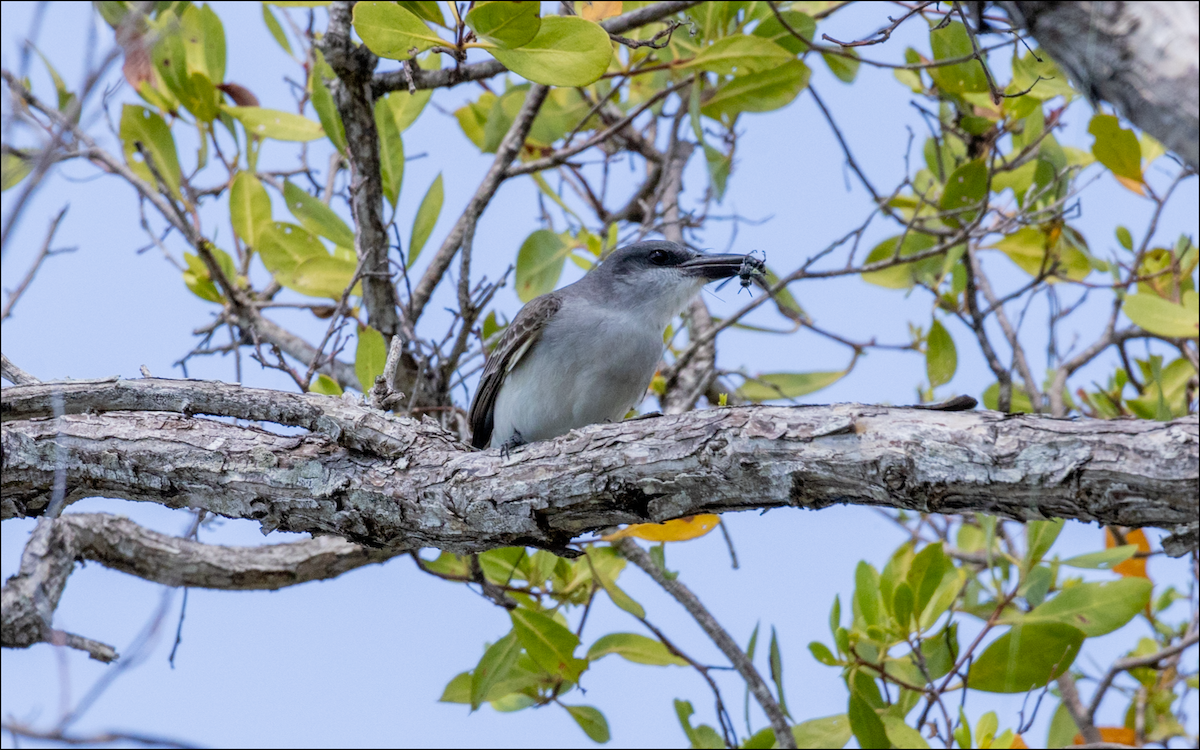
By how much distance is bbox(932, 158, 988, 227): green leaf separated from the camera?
219 inches

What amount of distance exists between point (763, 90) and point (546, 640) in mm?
2993

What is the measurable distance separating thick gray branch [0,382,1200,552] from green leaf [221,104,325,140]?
2.07 metres

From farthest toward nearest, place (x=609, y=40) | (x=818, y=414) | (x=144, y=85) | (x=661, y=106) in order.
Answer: (x=661, y=106) < (x=144, y=85) < (x=609, y=40) < (x=818, y=414)

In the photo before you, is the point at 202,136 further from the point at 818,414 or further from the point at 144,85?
the point at 818,414

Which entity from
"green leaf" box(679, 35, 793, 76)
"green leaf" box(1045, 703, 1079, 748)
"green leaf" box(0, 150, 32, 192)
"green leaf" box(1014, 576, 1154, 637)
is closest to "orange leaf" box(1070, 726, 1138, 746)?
"green leaf" box(1045, 703, 1079, 748)

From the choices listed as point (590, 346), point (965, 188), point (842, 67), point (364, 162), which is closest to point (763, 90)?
point (842, 67)

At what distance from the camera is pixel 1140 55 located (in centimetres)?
160

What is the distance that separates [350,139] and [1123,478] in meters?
3.61

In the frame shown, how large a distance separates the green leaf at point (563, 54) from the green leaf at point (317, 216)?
181 centimetres

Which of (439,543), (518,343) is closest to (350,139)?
(518,343)

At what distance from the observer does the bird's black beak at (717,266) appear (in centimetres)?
509

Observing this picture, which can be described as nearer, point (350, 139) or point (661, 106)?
point (350, 139)

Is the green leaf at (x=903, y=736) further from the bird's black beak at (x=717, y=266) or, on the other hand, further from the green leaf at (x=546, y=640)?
the bird's black beak at (x=717, y=266)

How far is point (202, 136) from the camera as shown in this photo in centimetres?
578
